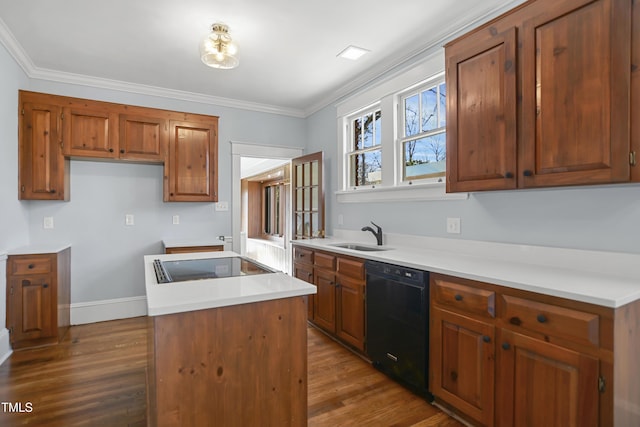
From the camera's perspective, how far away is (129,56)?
10.4 ft

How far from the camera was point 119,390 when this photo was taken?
2.32 metres

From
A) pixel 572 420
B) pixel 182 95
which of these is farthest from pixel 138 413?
pixel 182 95

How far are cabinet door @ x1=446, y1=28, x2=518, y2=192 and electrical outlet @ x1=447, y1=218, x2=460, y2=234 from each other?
411mm

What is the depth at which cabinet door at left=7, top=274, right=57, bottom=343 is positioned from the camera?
290 centimetres

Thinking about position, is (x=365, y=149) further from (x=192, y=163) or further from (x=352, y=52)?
(x=192, y=163)

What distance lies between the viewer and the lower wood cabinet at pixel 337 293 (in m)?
2.79

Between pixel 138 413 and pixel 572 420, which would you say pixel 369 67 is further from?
pixel 138 413

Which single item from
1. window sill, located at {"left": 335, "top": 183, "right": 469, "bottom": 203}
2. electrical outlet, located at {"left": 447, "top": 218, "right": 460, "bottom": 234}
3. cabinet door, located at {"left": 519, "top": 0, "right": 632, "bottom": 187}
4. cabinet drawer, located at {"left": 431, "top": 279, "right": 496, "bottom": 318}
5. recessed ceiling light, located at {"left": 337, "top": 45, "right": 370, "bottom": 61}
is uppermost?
recessed ceiling light, located at {"left": 337, "top": 45, "right": 370, "bottom": 61}

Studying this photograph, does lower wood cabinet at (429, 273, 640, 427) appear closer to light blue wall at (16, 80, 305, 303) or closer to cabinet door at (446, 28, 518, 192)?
cabinet door at (446, 28, 518, 192)

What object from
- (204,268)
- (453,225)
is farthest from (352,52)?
(204,268)

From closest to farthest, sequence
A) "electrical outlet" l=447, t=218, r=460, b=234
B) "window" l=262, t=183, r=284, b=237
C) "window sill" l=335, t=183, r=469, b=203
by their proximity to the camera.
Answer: "electrical outlet" l=447, t=218, r=460, b=234 < "window sill" l=335, t=183, r=469, b=203 < "window" l=262, t=183, r=284, b=237

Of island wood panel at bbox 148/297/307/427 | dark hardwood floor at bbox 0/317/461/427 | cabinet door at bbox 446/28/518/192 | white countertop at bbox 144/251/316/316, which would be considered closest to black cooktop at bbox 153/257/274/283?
white countertop at bbox 144/251/316/316

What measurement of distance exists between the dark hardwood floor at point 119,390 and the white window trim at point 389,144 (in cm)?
152

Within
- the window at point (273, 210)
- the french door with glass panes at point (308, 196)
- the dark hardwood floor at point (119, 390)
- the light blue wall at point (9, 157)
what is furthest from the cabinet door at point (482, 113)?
the window at point (273, 210)
